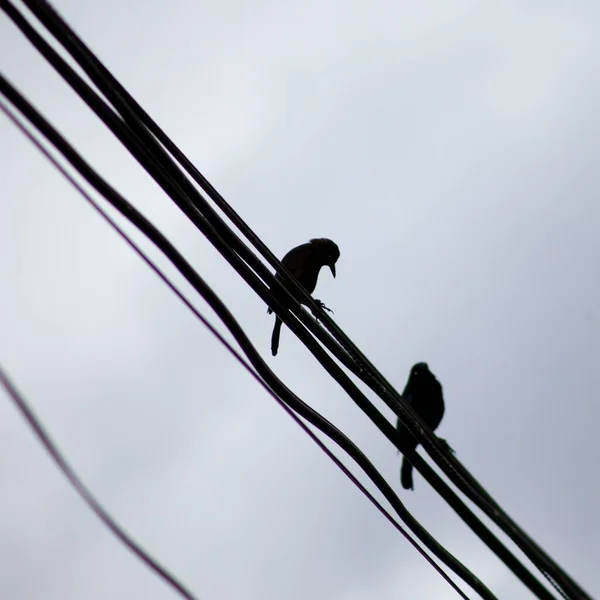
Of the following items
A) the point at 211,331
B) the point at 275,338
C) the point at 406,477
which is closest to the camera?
the point at 211,331

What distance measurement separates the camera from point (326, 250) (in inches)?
286

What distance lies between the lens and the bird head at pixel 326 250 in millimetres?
7258

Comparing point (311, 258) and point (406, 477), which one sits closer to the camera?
point (406, 477)

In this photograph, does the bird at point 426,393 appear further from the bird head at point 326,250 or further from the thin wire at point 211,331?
the thin wire at point 211,331

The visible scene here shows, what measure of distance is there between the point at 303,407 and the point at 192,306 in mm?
623

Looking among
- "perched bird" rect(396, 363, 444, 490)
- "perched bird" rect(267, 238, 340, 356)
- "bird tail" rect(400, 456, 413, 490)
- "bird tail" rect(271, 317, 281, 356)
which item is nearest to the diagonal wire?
"bird tail" rect(400, 456, 413, 490)

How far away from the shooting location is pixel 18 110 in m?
1.62

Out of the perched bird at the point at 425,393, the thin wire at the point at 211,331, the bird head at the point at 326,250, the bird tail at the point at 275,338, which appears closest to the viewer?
the thin wire at the point at 211,331

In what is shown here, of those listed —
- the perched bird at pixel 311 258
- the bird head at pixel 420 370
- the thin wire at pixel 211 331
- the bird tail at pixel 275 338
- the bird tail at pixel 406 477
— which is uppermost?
the perched bird at pixel 311 258

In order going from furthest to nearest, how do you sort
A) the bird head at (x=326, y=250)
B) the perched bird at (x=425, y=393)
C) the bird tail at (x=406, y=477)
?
the perched bird at (x=425, y=393)
the bird head at (x=326, y=250)
the bird tail at (x=406, y=477)

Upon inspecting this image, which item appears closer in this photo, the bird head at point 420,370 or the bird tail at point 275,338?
the bird tail at point 275,338

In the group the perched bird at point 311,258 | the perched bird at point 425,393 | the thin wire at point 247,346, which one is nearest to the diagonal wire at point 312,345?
the thin wire at point 247,346

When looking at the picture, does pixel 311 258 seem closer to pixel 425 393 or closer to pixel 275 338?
pixel 275 338

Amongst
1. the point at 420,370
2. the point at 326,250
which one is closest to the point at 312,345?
the point at 326,250
